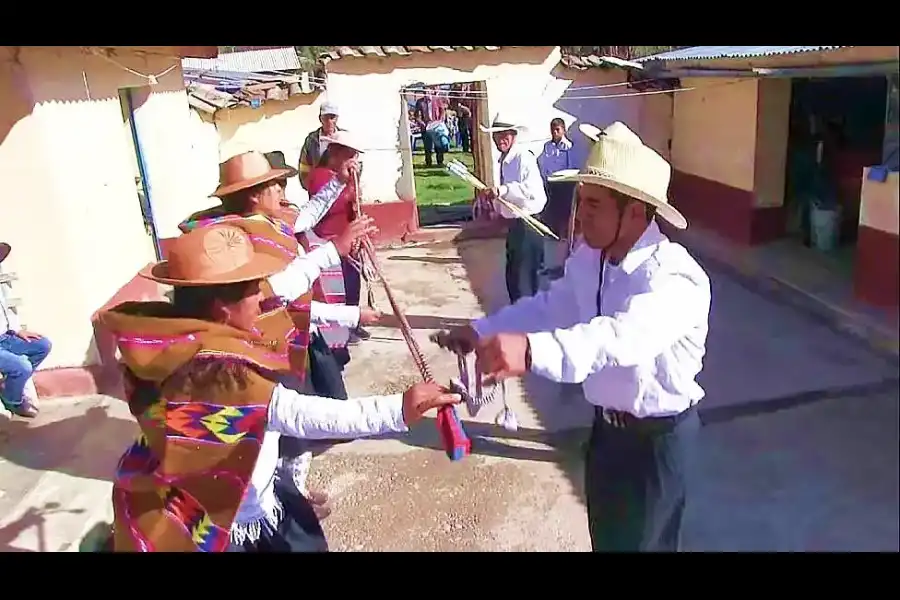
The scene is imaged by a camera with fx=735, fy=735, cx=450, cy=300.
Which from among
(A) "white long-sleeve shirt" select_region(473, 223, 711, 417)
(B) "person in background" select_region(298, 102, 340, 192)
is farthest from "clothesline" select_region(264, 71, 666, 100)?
(A) "white long-sleeve shirt" select_region(473, 223, 711, 417)

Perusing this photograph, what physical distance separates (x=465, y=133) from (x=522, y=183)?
3.53m

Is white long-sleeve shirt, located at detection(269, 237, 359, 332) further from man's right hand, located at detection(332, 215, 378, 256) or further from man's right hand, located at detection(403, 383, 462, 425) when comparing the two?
man's right hand, located at detection(403, 383, 462, 425)

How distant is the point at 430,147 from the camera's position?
21.6 feet

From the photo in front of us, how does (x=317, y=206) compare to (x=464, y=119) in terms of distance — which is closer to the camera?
(x=317, y=206)

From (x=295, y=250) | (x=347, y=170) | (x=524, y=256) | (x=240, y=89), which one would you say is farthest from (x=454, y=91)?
(x=295, y=250)

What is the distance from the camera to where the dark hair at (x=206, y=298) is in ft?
4.77

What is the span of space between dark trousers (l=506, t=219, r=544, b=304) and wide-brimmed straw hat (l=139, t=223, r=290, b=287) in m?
2.37

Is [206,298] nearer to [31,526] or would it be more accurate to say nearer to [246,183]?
[246,183]

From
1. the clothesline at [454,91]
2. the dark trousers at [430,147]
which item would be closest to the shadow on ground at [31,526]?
the clothesline at [454,91]

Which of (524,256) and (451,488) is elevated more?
(524,256)

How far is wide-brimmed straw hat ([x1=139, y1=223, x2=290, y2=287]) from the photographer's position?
143 cm

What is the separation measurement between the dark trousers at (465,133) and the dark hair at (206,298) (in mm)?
5460
